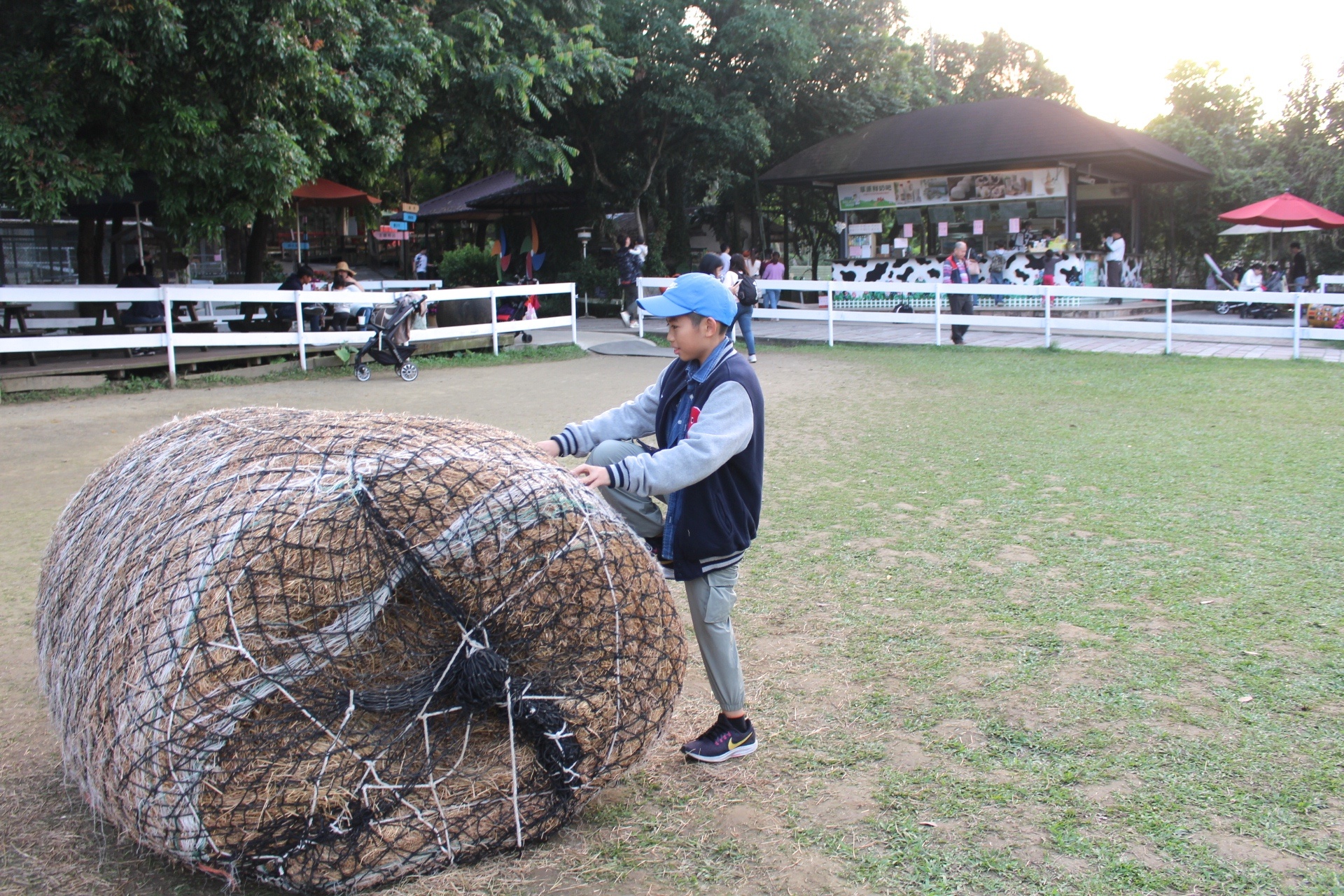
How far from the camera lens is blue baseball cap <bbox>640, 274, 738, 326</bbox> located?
3.41 metres

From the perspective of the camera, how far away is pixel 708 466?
3279 millimetres

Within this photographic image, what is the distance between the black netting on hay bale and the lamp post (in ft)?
73.5

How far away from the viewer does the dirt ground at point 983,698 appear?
297 cm

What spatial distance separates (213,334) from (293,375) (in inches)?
45.6

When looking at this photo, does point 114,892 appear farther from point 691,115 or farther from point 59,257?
point 59,257

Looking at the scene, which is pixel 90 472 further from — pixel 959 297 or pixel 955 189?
pixel 955 189

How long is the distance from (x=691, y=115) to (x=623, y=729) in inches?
856

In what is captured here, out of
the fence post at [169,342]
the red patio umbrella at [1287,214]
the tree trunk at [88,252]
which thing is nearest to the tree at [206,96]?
the fence post at [169,342]

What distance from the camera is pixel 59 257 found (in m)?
24.4

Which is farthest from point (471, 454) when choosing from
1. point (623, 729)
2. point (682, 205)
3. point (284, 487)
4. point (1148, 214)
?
point (1148, 214)

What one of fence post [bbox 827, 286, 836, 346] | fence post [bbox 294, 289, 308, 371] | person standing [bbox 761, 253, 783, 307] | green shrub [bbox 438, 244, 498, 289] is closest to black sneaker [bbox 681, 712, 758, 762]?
fence post [bbox 294, 289, 308, 371]

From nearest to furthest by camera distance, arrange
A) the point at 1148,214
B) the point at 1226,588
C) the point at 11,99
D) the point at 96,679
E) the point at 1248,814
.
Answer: the point at 96,679, the point at 1248,814, the point at 1226,588, the point at 11,99, the point at 1148,214

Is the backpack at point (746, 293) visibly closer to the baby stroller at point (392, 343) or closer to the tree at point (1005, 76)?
the baby stroller at point (392, 343)

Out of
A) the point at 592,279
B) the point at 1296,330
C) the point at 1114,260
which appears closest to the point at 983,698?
the point at 1296,330
